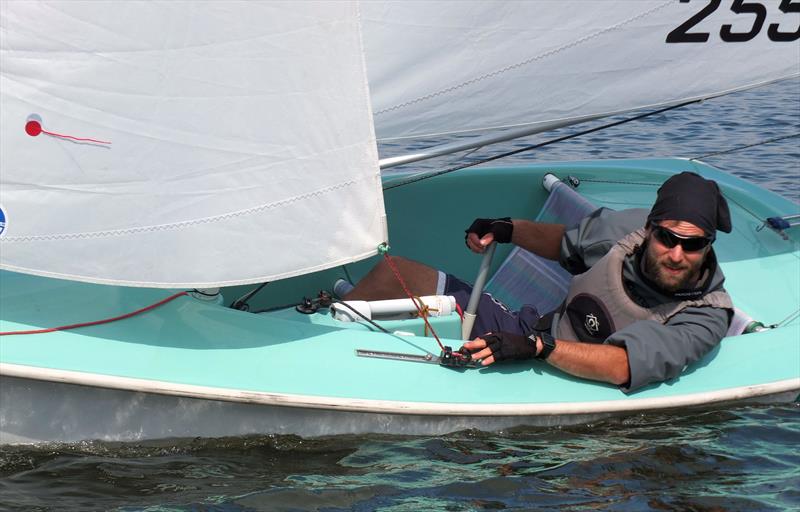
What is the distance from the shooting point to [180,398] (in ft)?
9.32

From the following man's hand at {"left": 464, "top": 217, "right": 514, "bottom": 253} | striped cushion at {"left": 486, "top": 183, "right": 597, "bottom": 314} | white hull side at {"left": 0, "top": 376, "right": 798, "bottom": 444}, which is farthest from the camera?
striped cushion at {"left": 486, "top": 183, "right": 597, "bottom": 314}

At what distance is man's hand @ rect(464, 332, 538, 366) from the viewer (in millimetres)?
2873

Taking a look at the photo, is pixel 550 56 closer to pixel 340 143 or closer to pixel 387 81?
pixel 387 81

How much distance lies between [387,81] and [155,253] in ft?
2.57

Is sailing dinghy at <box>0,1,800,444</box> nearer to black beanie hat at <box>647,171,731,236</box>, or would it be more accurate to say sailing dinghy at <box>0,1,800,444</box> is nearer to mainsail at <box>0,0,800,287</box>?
mainsail at <box>0,0,800,287</box>

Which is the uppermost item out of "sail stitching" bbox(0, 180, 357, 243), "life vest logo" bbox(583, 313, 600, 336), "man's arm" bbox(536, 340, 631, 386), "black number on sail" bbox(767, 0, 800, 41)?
"black number on sail" bbox(767, 0, 800, 41)

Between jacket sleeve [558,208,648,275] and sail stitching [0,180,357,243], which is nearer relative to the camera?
sail stitching [0,180,357,243]

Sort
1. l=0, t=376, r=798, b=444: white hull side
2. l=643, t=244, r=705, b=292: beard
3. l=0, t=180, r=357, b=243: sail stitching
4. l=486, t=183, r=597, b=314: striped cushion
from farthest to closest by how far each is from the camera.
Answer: l=486, t=183, r=597, b=314: striped cushion, l=643, t=244, r=705, b=292: beard, l=0, t=376, r=798, b=444: white hull side, l=0, t=180, r=357, b=243: sail stitching

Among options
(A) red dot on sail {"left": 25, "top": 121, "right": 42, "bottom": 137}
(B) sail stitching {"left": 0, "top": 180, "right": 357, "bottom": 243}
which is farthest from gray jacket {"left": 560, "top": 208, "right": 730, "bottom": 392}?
(A) red dot on sail {"left": 25, "top": 121, "right": 42, "bottom": 137}

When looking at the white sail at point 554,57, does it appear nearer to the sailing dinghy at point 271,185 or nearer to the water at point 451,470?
the sailing dinghy at point 271,185

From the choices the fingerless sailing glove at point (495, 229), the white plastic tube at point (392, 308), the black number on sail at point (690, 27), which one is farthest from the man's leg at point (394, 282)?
the black number on sail at point (690, 27)

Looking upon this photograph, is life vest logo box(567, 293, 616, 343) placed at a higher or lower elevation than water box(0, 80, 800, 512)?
higher

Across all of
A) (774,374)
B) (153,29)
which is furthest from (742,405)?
(153,29)

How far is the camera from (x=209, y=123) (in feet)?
8.80
